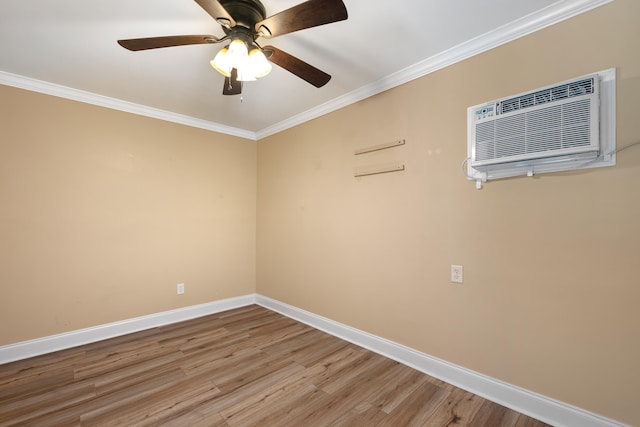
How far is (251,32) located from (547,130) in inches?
72.6

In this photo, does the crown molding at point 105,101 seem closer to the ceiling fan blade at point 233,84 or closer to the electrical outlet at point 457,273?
the ceiling fan blade at point 233,84

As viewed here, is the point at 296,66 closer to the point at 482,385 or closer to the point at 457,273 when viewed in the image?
the point at 457,273

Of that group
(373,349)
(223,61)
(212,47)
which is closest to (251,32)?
(223,61)

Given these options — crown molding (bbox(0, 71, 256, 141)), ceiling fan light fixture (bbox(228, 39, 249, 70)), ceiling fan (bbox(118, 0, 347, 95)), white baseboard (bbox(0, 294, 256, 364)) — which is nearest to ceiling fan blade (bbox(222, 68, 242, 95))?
ceiling fan (bbox(118, 0, 347, 95))

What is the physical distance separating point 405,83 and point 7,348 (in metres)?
4.14

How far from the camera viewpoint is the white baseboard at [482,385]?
1571 mm

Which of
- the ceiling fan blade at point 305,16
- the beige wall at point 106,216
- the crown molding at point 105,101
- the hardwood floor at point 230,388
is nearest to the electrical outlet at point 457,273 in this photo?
the hardwood floor at point 230,388

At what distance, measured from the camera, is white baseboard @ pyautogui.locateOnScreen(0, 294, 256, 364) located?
241 centimetres

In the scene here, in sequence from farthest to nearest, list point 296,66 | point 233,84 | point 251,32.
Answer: point 233,84, point 296,66, point 251,32

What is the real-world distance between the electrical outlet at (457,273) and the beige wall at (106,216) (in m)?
2.80

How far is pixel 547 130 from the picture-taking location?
1.60m

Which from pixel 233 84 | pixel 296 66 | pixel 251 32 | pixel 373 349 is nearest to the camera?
pixel 251 32

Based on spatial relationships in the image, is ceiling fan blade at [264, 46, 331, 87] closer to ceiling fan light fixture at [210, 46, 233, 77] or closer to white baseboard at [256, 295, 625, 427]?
ceiling fan light fixture at [210, 46, 233, 77]

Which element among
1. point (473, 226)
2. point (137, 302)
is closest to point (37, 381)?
point (137, 302)
